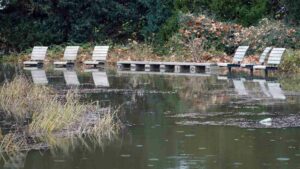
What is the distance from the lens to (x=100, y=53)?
31.2 m

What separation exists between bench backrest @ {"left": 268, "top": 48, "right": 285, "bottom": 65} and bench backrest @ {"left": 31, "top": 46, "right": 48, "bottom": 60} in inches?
396

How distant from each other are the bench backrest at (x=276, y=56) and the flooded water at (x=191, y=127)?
6.15 feet

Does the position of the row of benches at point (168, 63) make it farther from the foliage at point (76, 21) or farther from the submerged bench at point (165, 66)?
the foliage at point (76, 21)

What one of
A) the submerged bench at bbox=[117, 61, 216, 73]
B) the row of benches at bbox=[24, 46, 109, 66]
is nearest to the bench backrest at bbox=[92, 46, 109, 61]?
the row of benches at bbox=[24, 46, 109, 66]

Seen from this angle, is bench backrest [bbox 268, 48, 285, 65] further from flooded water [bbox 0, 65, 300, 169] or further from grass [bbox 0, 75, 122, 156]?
grass [bbox 0, 75, 122, 156]

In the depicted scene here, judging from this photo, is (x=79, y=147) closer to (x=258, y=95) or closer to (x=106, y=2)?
(x=258, y=95)

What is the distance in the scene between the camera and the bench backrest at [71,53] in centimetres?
3141

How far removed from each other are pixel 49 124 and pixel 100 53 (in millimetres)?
18075

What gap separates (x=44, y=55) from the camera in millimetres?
31734

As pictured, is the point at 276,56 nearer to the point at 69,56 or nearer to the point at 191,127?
the point at 69,56

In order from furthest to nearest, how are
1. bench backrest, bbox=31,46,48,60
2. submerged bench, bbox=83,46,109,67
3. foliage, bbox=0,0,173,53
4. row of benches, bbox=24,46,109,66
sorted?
foliage, bbox=0,0,173,53
bench backrest, bbox=31,46,48,60
row of benches, bbox=24,46,109,66
submerged bench, bbox=83,46,109,67

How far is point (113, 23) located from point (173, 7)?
3.12 metres

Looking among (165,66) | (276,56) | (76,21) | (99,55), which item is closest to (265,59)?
(276,56)

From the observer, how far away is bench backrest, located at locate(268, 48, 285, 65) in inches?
999
